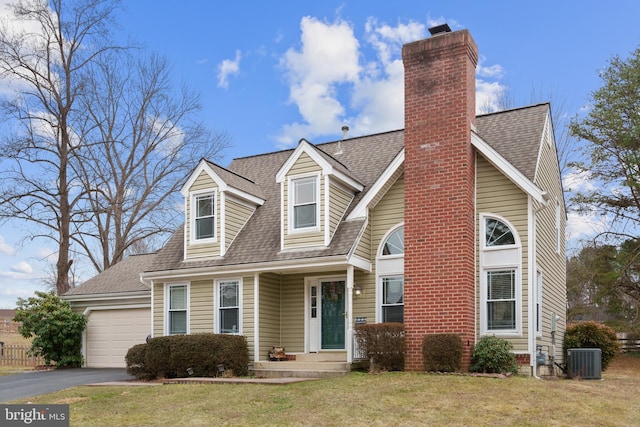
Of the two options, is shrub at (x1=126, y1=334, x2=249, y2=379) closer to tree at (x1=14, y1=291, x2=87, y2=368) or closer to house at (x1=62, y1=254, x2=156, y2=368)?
house at (x1=62, y1=254, x2=156, y2=368)

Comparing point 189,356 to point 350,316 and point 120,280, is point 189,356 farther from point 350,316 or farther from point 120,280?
point 120,280

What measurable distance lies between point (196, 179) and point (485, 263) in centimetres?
839

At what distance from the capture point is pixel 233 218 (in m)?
19.3

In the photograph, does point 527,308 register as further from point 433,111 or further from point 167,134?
point 167,134

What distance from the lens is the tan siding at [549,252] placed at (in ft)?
55.2

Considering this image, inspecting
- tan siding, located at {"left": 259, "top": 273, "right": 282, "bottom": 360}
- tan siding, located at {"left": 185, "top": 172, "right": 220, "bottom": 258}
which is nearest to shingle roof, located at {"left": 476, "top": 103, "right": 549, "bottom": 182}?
tan siding, located at {"left": 259, "top": 273, "right": 282, "bottom": 360}

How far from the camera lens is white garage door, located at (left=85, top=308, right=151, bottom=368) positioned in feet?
74.0

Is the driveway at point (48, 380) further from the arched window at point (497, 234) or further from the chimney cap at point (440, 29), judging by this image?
the chimney cap at point (440, 29)

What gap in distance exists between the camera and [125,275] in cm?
2448

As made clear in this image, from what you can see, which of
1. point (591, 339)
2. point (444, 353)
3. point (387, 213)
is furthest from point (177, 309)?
point (591, 339)

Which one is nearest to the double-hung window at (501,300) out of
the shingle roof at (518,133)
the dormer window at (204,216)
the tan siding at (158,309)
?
the shingle roof at (518,133)

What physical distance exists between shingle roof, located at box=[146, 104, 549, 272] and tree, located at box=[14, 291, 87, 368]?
17.6 ft

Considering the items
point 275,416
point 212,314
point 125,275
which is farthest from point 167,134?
point 275,416

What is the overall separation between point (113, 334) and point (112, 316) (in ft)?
2.02
